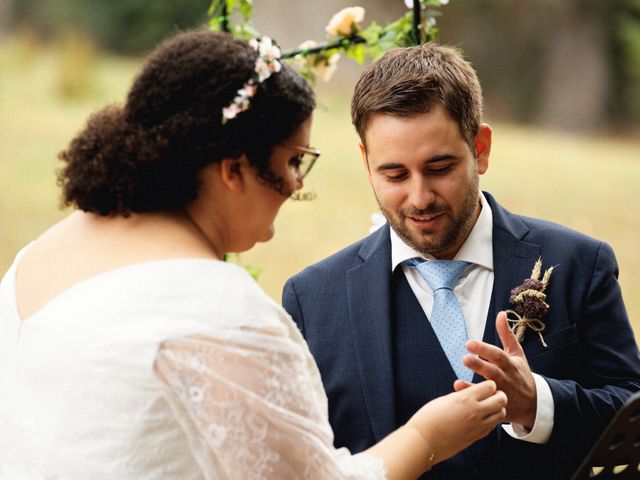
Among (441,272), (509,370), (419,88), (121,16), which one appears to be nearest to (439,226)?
(441,272)

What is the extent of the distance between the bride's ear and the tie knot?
0.87m

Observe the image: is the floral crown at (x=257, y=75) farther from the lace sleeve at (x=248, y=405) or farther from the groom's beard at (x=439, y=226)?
the groom's beard at (x=439, y=226)

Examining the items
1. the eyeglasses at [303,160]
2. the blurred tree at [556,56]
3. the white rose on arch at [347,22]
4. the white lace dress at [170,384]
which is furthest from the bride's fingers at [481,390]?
the blurred tree at [556,56]

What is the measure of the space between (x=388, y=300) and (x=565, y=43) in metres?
12.2

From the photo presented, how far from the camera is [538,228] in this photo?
2711 millimetres

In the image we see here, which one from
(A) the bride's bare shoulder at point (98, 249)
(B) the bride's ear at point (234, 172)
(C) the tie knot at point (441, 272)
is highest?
(B) the bride's ear at point (234, 172)

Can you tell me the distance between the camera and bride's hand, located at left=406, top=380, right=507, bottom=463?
6.49 ft

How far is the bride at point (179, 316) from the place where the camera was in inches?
70.1

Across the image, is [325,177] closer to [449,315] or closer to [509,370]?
[449,315]

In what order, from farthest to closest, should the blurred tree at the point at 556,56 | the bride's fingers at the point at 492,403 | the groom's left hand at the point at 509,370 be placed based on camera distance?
1. the blurred tree at the point at 556,56
2. the groom's left hand at the point at 509,370
3. the bride's fingers at the point at 492,403

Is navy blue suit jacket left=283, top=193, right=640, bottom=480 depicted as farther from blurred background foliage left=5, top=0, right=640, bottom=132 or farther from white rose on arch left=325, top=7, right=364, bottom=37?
blurred background foliage left=5, top=0, right=640, bottom=132

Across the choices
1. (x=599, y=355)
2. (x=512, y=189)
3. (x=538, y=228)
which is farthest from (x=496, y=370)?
(x=512, y=189)

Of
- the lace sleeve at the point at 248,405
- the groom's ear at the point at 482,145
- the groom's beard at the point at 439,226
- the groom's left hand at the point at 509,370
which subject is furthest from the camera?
the groom's ear at the point at 482,145

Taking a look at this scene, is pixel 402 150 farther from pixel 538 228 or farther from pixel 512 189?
pixel 512 189
